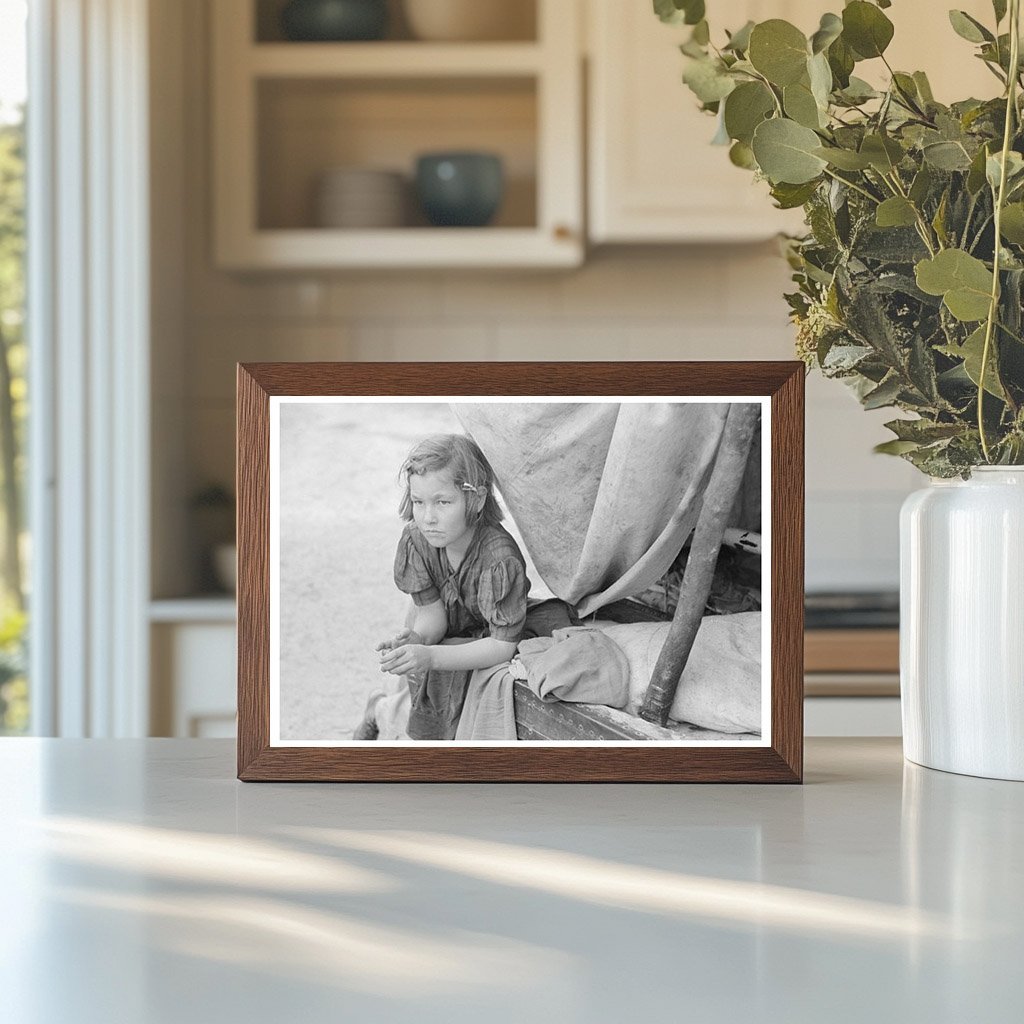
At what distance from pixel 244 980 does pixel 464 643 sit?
0.26 metres

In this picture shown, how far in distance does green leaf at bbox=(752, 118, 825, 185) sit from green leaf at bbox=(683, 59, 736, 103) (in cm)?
9

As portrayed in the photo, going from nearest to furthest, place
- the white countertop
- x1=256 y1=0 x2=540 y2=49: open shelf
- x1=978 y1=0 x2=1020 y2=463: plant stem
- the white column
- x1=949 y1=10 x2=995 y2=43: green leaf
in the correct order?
the white countertop, x1=978 y1=0 x2=1020 y2=463: plant stem, x1=949 y1=10 x2=995 y2=43: green leaf, the white column, x1=256 y1=0 x2=540 y2=49: open shelf

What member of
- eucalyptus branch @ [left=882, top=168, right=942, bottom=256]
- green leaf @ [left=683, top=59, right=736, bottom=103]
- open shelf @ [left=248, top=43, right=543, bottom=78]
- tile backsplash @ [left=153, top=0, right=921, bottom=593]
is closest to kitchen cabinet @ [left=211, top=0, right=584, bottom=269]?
open shelf @ [left=248, top=43, right=543, bottom=78]

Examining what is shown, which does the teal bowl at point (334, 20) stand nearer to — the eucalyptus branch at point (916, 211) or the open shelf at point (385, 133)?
the open shelf at point (385, 133)

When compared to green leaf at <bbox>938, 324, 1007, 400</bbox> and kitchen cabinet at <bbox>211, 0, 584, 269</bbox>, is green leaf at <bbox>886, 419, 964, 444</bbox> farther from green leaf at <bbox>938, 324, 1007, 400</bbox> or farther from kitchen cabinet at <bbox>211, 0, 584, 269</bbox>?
kitchen cabinet at <bbox>211, 0, 584, 269</bbox>

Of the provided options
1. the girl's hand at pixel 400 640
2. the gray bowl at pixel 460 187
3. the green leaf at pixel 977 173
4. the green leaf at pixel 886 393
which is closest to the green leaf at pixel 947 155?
the green leaf at pixel 977 173

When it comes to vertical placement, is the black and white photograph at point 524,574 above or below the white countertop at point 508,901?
above

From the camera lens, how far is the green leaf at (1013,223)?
0.53 metres

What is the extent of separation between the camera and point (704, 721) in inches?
23.7

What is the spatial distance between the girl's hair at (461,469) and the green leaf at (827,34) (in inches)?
10.1

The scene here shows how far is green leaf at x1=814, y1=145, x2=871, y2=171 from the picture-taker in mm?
540

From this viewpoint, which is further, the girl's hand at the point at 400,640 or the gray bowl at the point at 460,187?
the gray bowl at the point at 460,187

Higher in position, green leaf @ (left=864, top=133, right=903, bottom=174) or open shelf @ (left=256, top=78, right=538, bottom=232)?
open shelf @ (left=256, top=78, right=538, bottom=232)

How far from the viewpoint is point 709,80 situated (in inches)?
25.3
